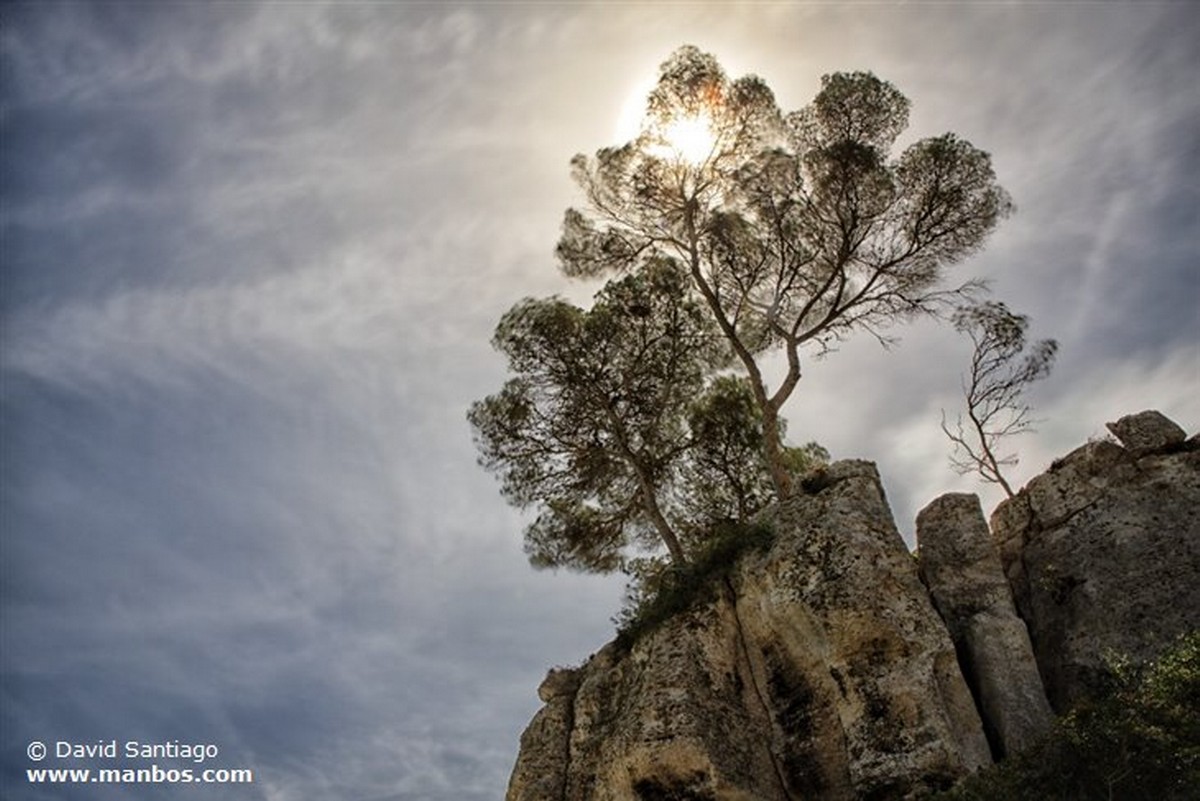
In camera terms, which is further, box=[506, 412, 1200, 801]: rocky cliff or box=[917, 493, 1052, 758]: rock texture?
box=[917, 493, 1052, 758]: rock texture

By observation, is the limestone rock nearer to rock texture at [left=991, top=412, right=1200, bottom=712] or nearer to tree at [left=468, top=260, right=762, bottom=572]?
rock texture at [left=991, top=412, right=1200, bottom=712]

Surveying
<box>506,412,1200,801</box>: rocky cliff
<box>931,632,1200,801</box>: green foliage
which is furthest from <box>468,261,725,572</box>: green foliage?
<box>931,632,1200,801</box>: green foliage

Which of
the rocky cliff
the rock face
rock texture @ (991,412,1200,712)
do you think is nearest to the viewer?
the rock face

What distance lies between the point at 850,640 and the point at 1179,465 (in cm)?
806

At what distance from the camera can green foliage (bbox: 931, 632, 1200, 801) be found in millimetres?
12656

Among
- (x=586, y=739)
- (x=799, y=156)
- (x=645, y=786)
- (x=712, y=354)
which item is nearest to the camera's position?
(x=645, y=786)

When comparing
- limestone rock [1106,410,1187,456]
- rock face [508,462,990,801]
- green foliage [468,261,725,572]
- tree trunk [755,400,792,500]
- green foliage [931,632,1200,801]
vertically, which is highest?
green foliage [468,261,725,572]

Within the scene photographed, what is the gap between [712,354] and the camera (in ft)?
88.3

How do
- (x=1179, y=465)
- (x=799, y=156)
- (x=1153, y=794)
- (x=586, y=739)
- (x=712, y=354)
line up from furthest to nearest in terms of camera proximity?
1. (x=712, y=354)
2. (x=799, y=156)
3. (x=586, y=739)
4. (x=1179, y=465)
5. (x=1153, y=794)

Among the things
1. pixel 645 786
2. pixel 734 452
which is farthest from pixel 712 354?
pixel 645 786

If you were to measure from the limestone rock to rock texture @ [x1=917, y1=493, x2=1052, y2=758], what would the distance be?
133 inches

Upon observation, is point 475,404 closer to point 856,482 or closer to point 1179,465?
point 856,482

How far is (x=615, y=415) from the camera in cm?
2556

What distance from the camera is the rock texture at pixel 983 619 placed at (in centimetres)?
1634
